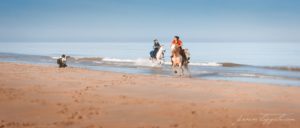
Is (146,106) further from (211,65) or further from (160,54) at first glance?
(211,65)

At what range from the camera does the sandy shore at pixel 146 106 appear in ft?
30.2

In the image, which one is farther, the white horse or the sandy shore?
the white horse

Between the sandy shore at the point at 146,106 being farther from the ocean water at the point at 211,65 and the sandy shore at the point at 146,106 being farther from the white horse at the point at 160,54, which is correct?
the white horse at the point at 160,54

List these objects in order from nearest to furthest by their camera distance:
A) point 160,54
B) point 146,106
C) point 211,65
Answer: point 146,106 → point 160,54 → point 211,65

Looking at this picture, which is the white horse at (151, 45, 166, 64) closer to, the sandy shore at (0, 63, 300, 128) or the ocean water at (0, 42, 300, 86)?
the ocean water at (0, 42, 300, 86)

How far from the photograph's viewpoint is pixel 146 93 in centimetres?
1452

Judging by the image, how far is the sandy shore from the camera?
9.22 meters

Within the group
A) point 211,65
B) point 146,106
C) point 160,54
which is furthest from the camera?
point 211,65

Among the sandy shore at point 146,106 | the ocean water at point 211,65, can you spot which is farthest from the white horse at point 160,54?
the sandy shore at point 146,106

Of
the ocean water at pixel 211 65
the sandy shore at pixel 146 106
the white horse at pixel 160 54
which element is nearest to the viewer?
the sandy shore at pixel 146 106

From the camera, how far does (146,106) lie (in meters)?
11.5

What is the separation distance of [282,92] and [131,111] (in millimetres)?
7074

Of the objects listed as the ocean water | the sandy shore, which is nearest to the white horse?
the ocean water

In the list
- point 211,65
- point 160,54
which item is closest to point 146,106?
point 160,54
